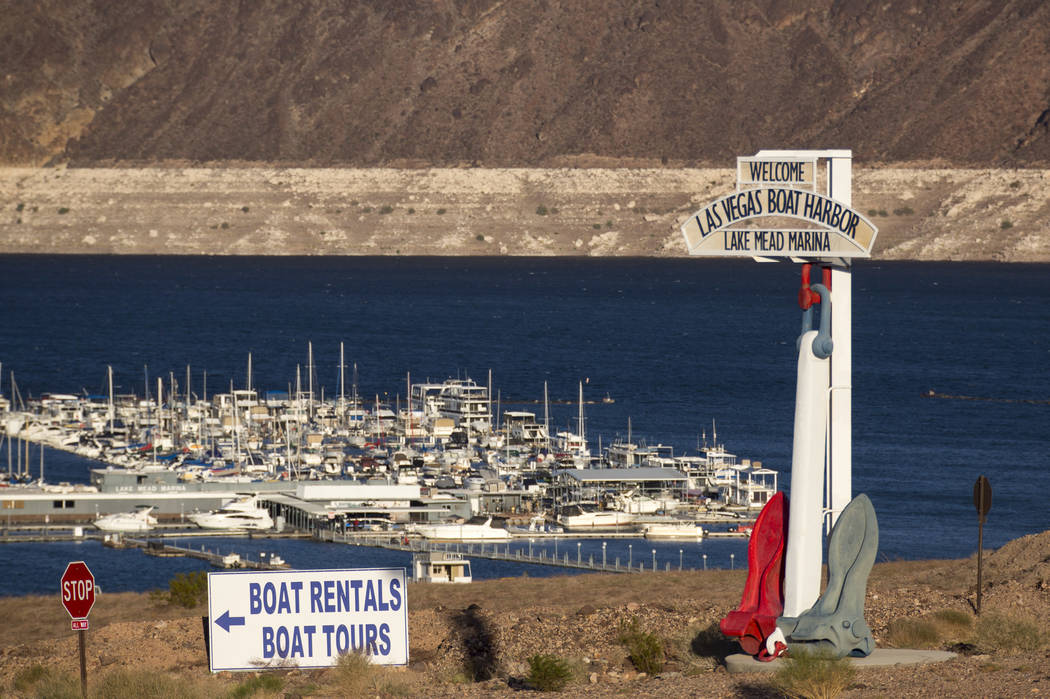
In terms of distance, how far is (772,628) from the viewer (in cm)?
1792

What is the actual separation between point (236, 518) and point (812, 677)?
38936 mm

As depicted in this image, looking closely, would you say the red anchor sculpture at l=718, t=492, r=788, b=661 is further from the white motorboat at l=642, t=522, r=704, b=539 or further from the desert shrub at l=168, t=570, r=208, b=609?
the white motorboat at l=642, t=522, r=704, b=539

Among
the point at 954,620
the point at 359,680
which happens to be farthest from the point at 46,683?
the point at 954,620

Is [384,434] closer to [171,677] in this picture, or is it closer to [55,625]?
[55,625]

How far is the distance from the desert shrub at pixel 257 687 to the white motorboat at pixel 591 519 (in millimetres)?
35404

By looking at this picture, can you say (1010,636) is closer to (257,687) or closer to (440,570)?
(257,687)

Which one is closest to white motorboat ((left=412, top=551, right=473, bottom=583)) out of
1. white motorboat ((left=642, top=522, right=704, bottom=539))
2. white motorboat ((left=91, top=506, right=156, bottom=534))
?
white motorboat ((left=642, top=522, right=704, bottom=539))

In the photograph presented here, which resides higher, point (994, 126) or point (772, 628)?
point (994, 126)

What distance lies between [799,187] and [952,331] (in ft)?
368

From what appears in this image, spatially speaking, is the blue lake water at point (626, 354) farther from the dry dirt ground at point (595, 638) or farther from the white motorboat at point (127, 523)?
the dry dirt ground at point (595, 638)

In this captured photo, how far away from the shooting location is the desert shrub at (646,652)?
19.4m

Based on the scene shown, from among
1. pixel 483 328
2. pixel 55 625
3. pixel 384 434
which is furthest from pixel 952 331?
pixel 55 625

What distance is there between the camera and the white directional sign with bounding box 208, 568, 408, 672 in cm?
1939

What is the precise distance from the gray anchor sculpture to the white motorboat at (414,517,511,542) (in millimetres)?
34560
